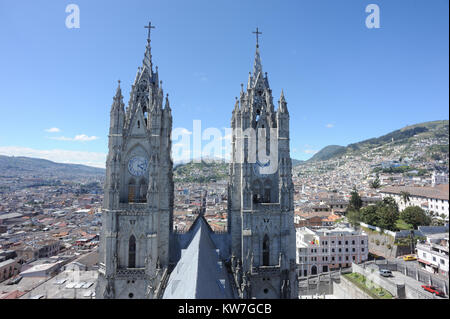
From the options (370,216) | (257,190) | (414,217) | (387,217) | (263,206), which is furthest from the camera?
(370,216)

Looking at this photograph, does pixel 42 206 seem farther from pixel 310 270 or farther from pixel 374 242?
pixel 374 242

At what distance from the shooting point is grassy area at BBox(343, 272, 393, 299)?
41062 millimetres

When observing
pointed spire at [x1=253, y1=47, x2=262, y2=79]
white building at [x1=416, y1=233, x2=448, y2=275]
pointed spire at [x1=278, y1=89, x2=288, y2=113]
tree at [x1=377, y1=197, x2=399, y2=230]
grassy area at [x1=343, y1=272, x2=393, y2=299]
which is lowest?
grassy area at [x1=343, y1=272, x2=393, y2=299]

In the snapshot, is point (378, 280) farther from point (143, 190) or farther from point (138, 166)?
point (138, 166)

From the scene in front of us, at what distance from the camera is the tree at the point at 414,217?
5500 cm

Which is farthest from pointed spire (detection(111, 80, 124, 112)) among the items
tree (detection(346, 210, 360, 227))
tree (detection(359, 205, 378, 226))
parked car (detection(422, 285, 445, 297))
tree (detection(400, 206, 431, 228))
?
tree (detection(346, 210, 360, 227))

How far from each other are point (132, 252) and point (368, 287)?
4253 centimetres

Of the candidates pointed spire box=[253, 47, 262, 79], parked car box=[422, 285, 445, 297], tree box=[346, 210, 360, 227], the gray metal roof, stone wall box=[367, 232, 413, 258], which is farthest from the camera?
tree box=[346, 210, 360, 227]

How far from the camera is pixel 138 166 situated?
24.9 meters

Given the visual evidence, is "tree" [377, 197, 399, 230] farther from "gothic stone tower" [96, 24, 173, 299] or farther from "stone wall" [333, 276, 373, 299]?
"gothic stone tower" [96, 24, 173, 299]

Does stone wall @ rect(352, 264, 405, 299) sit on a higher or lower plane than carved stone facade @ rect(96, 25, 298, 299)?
lower

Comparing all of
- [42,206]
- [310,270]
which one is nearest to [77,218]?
[42,206]

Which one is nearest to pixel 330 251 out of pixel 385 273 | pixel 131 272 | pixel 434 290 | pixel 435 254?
pixel 385 273
